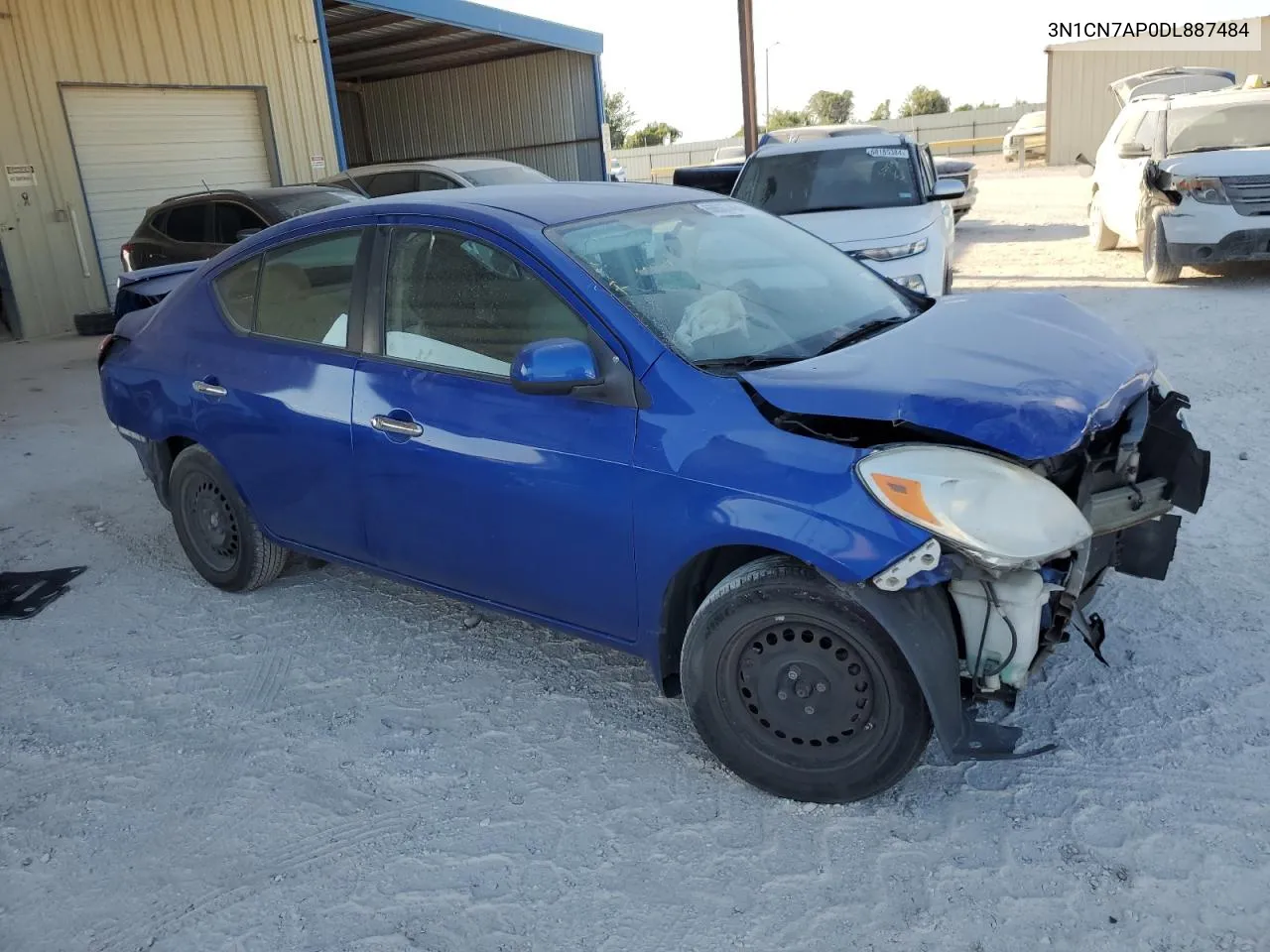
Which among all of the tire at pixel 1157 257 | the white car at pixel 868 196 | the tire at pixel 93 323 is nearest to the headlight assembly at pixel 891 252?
the white car at pixel 868 196

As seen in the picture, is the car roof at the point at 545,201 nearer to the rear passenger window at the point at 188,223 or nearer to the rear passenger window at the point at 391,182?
the rear passenger window at the point at 188,223

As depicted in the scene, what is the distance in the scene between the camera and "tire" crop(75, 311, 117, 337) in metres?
11.7

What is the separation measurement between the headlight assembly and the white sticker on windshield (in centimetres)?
390

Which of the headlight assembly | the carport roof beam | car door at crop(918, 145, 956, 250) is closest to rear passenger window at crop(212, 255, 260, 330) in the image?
the headlight assembly

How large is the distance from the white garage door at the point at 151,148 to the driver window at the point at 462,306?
38.1 feet

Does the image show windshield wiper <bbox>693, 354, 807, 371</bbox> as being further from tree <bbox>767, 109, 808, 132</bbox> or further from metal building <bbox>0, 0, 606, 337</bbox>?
tree <bbox>767, 109, 808, 132</bbox>

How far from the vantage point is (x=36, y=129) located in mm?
12445

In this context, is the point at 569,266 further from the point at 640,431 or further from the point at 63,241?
the point at 63,241

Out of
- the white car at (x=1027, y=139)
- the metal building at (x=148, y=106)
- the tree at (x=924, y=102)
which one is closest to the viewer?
the metal building at (x=148, y=106)

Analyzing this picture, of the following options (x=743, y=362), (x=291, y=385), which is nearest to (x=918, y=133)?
(x=291, y=385)

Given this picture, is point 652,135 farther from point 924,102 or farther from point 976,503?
point 976,503

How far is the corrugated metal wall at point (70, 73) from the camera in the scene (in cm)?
1224

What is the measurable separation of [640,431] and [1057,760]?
1562mm

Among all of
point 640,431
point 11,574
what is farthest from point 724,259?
point 11,574
